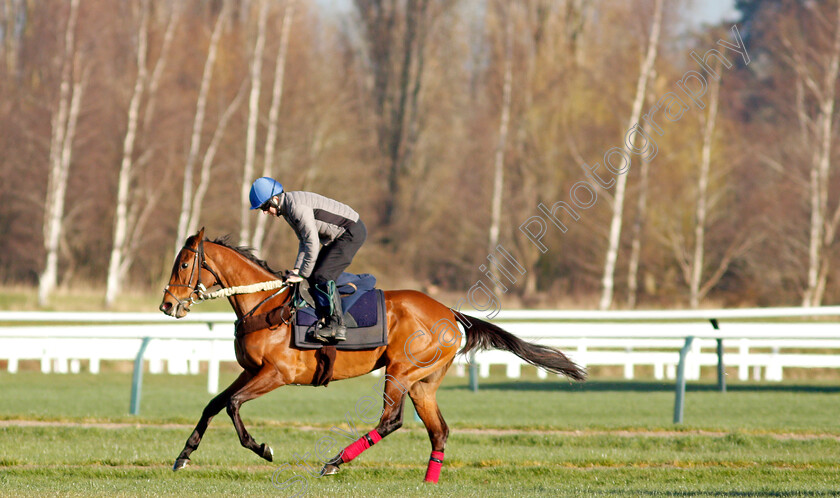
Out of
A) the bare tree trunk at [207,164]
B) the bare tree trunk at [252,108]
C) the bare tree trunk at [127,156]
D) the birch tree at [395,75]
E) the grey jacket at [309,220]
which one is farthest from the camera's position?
the birch tree at [395,75]

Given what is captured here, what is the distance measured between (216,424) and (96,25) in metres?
16.2

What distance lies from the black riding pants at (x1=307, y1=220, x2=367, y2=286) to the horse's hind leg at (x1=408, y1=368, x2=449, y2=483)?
0.97 m

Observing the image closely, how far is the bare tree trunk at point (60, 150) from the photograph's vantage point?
2336 centimetres

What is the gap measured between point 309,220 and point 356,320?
757 mm

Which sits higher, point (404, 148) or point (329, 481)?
point (404, 148)

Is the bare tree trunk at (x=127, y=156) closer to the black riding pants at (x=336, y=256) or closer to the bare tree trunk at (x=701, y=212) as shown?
the bare tree trunk at (x=701, y=212)

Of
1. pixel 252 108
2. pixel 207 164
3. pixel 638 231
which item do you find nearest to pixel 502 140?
pixel 638 231

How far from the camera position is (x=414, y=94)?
32.3 meters

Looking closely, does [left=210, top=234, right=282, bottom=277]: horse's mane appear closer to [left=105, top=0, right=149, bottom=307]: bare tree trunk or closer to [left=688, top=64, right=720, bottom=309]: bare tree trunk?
[left=105, top=0, right=149, bottom=307]: bare tree trunk

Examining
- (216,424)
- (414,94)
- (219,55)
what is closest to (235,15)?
(219,55)

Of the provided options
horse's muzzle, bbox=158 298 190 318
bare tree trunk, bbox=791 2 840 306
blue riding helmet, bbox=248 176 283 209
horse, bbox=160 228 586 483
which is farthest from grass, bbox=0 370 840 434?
bare tree trunk, bbox=791 2 840 306

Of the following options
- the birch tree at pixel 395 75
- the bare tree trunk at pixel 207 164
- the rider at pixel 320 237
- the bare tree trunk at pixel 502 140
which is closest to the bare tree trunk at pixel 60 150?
the bare tree trunk at pixel 207 164

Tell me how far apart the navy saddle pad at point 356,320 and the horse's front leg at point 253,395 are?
0.27 m

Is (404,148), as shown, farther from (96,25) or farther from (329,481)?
(329,481)
